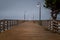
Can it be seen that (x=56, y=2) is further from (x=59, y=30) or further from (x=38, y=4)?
(x=59, y=30)

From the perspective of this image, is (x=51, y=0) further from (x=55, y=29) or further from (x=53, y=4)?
(x=55, y=29)

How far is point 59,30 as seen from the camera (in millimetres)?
16859

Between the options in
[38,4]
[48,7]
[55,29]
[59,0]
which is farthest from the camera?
[38,4]

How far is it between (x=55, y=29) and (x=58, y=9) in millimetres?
10064

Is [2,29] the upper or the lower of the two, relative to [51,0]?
lower

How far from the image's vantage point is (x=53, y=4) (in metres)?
26.1

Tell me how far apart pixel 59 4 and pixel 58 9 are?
687 millimetres

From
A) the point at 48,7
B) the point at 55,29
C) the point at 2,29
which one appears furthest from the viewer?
the point at 48,7

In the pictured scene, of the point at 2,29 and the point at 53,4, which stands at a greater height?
the point at 53,4

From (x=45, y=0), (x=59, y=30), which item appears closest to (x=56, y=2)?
(x=45, y=0)

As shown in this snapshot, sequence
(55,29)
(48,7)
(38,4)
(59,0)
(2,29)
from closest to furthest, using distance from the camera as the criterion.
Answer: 1. (2,29)
2. (55,29)
3. (59,0)
4. (48,7)
5. (38,4)

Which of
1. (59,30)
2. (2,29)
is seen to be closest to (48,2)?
(59,30)

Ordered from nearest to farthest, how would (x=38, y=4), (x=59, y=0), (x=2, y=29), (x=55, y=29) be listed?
(x=2, y=29) < (x=55, y=29) < (x=59, y=0) < (x=38, y=4)

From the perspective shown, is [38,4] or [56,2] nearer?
[56,2]
